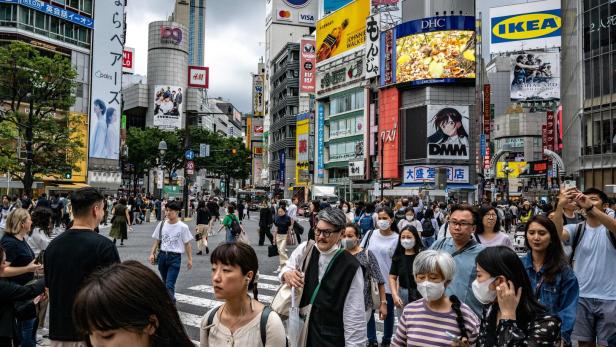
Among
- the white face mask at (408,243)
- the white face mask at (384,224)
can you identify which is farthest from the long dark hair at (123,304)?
the white face mask at (384,224)

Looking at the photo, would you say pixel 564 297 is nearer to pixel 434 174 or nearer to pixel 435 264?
pixel 435 264

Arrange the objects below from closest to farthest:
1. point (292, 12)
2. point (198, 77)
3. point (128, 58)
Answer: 1. point (198, 77)
2. point (128, 58)
3. point (292, 12)

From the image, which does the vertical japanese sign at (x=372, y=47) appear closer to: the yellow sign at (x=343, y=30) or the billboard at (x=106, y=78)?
the yellow sign at (x=343, y=30)

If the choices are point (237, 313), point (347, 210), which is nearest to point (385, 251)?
point (237, 313)

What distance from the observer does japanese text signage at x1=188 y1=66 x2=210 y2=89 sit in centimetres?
10400

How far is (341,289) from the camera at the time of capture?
461 centimetres

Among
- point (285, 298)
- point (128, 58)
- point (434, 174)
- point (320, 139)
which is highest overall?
point (128, 58)

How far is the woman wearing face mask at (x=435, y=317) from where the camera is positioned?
3.78 m

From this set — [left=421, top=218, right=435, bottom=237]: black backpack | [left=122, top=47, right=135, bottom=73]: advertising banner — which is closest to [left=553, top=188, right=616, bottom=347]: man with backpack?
[left=421, top=218, right=435, bottom=237]: black backpack

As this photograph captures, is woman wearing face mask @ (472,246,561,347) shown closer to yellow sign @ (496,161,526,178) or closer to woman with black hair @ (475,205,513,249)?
woman with black hair @ (475,205,513,249)

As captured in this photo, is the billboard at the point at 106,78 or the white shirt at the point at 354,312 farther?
the billboard at the point at 106,78

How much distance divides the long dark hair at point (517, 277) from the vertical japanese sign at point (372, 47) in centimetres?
6283

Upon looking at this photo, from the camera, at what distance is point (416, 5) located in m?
64.6

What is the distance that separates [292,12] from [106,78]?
62.0m
